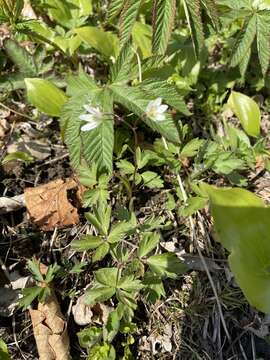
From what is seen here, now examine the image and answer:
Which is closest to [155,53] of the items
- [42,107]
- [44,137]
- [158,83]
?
[158,83]

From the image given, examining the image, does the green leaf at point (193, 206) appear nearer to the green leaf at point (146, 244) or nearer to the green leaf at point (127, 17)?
the green leaf at point (146, 244)

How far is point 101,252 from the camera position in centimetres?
156

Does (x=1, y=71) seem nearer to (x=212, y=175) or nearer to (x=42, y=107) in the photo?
(x=42, y=107)

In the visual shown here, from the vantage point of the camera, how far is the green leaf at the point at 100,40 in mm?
2090

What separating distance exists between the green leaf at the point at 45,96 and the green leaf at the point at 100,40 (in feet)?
0.92

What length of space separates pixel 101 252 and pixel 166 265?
0.74 ft

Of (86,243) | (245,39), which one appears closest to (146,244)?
(86,243)

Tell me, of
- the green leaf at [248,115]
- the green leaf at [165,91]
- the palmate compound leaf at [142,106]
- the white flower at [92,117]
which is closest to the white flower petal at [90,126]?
the white flower at [92,117]

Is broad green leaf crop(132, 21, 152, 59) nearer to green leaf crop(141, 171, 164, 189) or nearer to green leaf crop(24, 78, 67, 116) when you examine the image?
green leaf crop(24, 78, 67, 116)

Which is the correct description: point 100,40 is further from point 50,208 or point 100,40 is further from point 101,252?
point 101,252

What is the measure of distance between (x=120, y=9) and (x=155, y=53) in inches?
8.3

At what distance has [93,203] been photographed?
5.65ft

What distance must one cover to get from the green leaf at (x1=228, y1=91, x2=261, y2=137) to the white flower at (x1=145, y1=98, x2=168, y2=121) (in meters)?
0.52

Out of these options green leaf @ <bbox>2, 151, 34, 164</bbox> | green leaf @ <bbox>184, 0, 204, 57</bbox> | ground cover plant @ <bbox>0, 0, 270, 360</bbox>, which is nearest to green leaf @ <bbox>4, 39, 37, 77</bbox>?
ground cover plant @ <bbox>0, 0, 270, 360</bbox>
